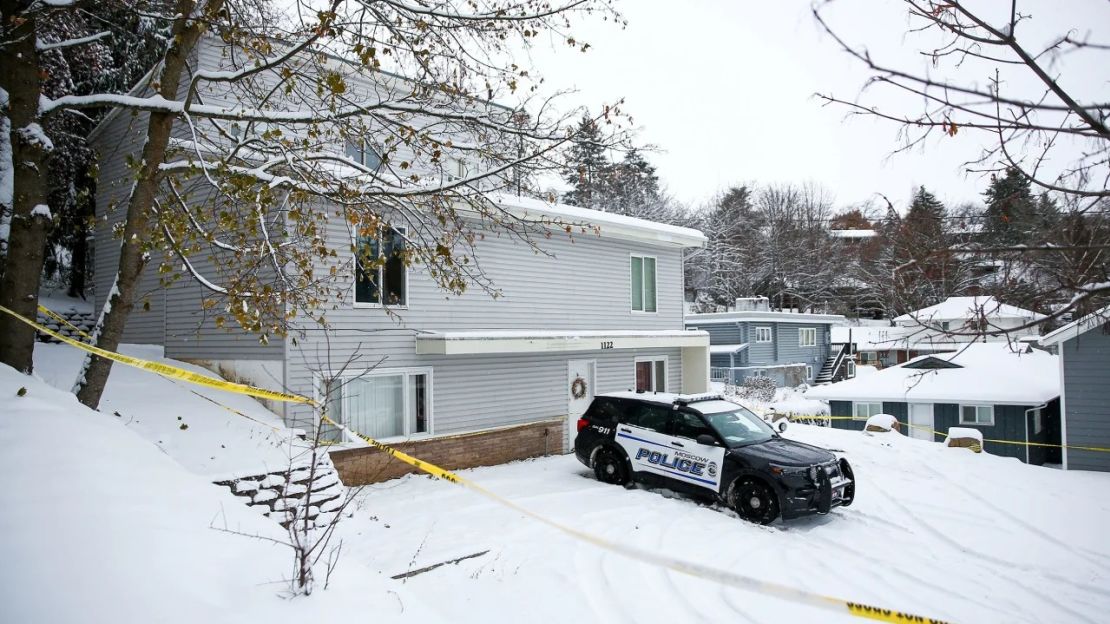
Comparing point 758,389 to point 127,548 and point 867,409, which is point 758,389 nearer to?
point 867,409

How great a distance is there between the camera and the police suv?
9578mm

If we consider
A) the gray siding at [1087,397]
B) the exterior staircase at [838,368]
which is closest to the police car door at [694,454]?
the gray siding at [1087,397]

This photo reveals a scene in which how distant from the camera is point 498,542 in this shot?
8.16 m

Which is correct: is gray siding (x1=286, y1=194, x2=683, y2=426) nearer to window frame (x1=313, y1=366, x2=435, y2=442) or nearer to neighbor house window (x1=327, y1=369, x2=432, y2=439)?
window frame (x1=313, y1=366, x2=435, y2=442)

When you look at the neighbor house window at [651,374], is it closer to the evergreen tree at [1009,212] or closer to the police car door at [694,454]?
the police car door at [694,454]

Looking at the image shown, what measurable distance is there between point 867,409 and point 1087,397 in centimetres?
833

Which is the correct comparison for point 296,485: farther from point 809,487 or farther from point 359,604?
point 809,487

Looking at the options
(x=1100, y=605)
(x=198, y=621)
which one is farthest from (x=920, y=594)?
(x=198, y=621)

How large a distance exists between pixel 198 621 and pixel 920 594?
713 cm

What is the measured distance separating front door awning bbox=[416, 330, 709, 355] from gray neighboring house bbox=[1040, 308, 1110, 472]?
34.1ft

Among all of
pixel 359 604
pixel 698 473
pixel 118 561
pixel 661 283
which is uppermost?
pixel 661 283

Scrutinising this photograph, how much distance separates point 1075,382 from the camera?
1756 centimetres

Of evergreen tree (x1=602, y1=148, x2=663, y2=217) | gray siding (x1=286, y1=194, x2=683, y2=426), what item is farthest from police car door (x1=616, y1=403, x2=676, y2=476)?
evergreen tree (x1=602, y1=148, x2=663, y2=217)

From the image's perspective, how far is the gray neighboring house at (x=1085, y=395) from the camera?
56.5 feet
